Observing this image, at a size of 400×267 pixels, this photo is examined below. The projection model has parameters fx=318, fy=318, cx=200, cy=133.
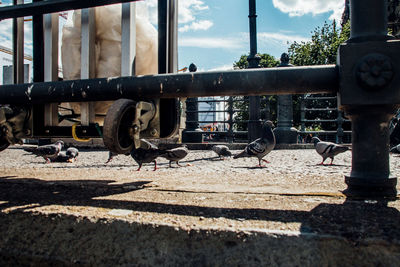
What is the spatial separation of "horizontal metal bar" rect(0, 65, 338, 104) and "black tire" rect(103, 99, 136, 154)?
0.54 feet

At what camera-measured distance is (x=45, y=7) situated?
7.30ft

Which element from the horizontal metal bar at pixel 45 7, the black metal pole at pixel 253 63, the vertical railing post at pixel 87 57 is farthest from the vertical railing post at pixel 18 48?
the black metal pole at pixel 253 63

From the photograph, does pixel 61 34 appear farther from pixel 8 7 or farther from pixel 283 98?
pixel 283 98

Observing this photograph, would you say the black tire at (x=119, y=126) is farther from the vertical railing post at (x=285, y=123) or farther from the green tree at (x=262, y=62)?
the green tree at (x=262, y=62)

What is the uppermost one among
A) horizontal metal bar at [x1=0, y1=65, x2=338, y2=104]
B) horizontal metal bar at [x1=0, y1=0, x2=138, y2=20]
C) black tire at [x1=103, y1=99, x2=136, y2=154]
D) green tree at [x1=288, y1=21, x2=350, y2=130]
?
green tree at [x1=288, y1=21, x2=350, y2=130]

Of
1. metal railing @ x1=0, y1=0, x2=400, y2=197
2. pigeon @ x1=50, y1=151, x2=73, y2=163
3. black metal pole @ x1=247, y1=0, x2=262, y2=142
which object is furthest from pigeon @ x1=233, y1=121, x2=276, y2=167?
metal railing @ x1=0, y1=0, x2=400, y2=197

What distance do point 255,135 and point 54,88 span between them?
863 cm

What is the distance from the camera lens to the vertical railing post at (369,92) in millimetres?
1478

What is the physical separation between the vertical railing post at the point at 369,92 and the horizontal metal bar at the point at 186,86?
4.8 inches

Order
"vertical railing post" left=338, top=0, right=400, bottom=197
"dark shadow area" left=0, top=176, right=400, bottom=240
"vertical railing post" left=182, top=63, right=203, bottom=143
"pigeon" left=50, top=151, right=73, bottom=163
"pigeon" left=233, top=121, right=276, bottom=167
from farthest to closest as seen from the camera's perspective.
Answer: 1. "vertical railing post" left=182, top=63, right=203, bottom=143
2. "pigeon" left=50, top=151, right=73, bottom=163
3. "pigeon" left=233, top=121, right=276, bottom=167
4. "vertical railing post" left=338, top=0, right=400, bottom=197
5. "dark shadow area" left=0, top=176, right=400, bottom=240

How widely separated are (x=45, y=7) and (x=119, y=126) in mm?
1153

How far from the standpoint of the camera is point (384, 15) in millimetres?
1626

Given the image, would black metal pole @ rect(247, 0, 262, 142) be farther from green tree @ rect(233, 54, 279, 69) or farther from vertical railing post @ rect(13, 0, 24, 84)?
green tree @ rect(233, 54, 279, 69)

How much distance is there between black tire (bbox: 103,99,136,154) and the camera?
1.67 metres
